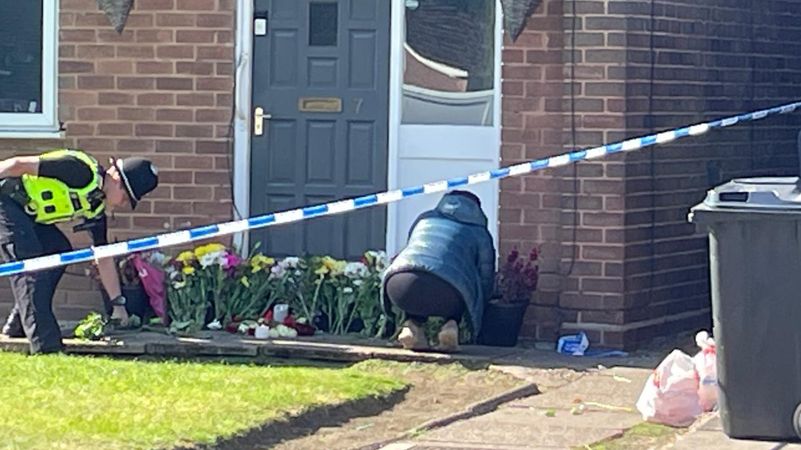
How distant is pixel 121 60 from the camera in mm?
11250

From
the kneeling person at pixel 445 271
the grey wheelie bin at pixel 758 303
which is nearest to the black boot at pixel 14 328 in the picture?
the kneeling person at pixel 445 271

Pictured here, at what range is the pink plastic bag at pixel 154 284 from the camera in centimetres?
1091

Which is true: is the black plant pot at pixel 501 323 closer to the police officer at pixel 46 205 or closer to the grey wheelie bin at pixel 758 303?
the police officer at pixel 46 205

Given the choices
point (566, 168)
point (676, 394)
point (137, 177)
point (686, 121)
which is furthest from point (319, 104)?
point (676, 394)

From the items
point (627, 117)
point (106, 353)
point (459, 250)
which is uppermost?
point (627, 117)

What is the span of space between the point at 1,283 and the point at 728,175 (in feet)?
15.8

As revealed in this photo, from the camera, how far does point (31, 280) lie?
10016 mm

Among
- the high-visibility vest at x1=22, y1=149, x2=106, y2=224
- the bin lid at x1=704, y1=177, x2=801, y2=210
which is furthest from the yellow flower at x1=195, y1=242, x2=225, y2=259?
the bin lid at x1=704, y1=177, x2=801, y2=210

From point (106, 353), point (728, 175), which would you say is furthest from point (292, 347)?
point (728, 175)

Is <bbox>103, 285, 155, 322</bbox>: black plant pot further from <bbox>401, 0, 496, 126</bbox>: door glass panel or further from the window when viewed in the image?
<bbox>401, 0, 496, 126</bbox>: door glass panel

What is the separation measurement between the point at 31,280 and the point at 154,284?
1074 mm

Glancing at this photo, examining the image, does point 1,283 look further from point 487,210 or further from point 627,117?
point 627,117

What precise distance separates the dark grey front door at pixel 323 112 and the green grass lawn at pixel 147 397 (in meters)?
1.64

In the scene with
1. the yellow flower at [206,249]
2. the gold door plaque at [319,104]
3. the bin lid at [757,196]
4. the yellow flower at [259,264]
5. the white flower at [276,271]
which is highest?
the gold door plaque at [319,104]
